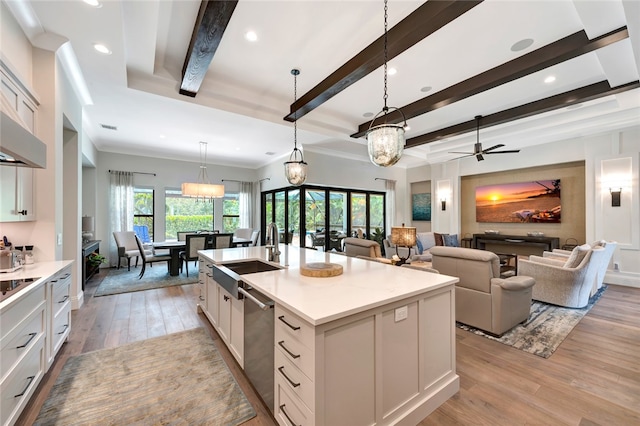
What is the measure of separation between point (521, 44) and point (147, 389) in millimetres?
5054

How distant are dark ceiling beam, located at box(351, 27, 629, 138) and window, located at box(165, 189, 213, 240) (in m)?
6.54

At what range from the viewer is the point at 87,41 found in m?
2.64

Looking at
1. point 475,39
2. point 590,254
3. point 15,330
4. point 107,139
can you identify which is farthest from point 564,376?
point 107,139

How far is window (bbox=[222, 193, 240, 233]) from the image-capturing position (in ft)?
27.9

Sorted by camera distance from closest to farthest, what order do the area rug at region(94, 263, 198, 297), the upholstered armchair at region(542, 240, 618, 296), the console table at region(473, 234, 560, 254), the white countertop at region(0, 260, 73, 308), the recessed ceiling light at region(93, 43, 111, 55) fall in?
the white countertop at region(0, 260, 73, 308), the recessed ceiling light at region(93, 43, 111, 55), the upholstered armchair at region(542, 240, 618, 296), the area rug at region(94, 263, 198, 297), the console table at region(473, 234, 560, 254)

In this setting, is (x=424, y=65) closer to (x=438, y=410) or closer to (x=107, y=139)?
(x=438, y=410)

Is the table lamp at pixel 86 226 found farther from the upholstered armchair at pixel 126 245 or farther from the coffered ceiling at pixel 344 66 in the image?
the coffered ceiling at pixel 344 66

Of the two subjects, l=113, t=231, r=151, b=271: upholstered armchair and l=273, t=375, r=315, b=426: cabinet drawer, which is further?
l=113, t=231, r=151, b=271: upholstered armchair

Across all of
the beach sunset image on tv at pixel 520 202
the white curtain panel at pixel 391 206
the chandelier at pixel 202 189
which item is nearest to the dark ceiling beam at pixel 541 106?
the beach sunset image on tv at pixel 520 202

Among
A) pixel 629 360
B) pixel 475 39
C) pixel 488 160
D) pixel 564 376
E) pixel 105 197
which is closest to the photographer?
pixel 564 376

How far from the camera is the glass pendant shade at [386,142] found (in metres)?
2.10

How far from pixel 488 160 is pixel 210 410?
7948mm

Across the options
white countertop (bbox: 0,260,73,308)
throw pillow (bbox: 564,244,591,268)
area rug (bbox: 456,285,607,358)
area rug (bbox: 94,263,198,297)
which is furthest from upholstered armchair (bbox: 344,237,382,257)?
white countertop (bbox: 0,260,73,308)

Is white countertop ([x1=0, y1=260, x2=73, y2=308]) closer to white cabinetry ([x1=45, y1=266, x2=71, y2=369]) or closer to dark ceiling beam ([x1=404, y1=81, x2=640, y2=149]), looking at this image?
white cabinetry ([x1=45, y1=266, x2=71, y2=369])
